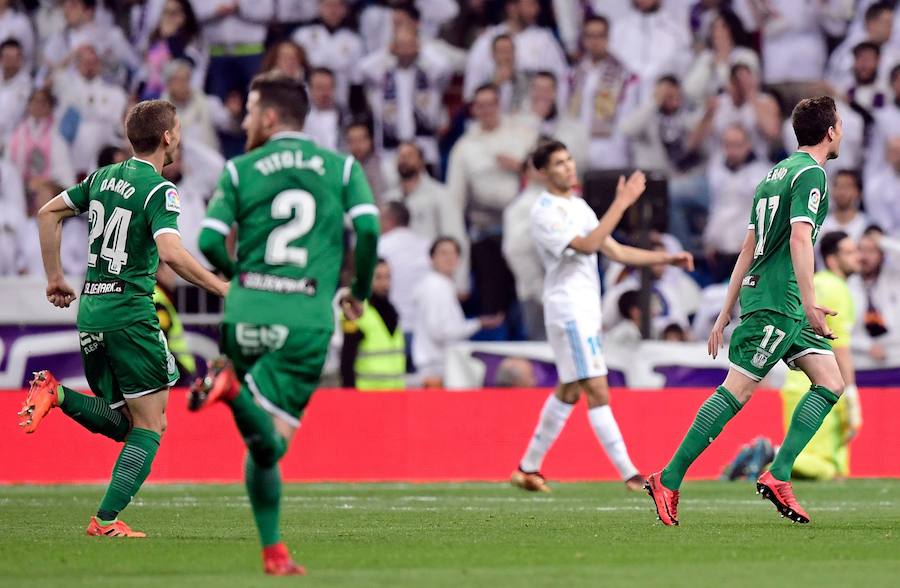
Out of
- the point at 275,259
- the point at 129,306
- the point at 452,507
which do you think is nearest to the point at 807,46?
the point at 452,507

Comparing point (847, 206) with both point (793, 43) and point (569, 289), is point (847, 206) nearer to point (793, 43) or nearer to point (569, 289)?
point (793, 43)

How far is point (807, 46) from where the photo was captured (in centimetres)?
1992

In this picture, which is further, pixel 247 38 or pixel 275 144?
pixel 247 38

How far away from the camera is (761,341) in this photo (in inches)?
384

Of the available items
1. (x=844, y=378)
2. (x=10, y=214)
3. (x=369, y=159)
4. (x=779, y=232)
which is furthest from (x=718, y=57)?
(x=779, y=232)

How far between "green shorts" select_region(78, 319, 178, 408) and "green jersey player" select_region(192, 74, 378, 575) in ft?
6.52

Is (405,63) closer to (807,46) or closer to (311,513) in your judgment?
(807,46)

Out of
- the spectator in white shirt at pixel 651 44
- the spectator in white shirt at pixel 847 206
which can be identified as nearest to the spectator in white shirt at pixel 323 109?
the spectator in white shirt at pixel 651 44

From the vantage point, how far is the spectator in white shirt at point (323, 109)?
19.7m

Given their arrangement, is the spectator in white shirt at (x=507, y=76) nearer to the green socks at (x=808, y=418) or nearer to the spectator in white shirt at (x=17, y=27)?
the spectator in white shirt at (x=17, y=27)

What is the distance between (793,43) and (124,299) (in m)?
12.6

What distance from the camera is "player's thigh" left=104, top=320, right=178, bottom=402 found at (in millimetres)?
9242

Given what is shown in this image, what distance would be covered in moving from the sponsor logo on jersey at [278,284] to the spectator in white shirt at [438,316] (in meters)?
10.8

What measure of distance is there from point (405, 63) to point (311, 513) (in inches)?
383
